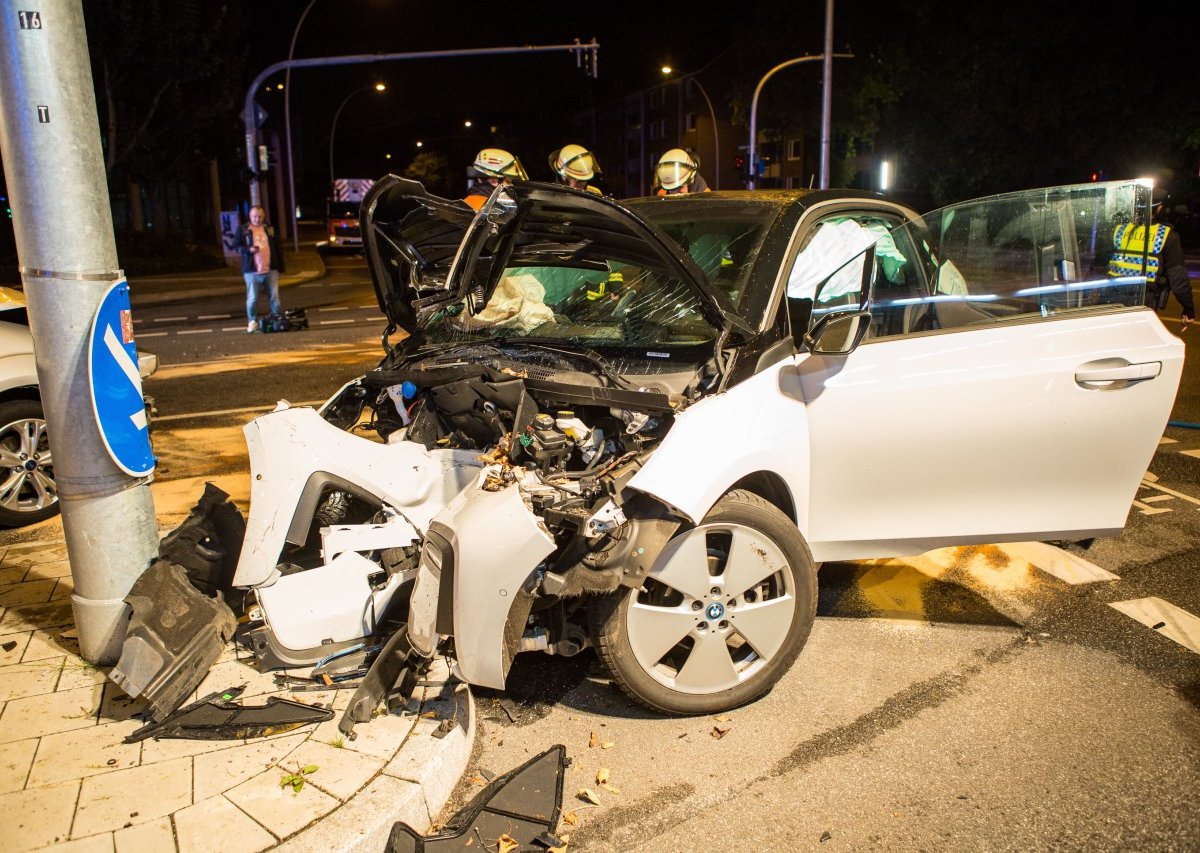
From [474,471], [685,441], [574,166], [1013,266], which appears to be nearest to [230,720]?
[474,471]

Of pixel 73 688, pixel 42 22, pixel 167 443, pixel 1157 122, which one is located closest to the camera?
pixel 42 22

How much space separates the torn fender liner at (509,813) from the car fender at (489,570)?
1.08ft

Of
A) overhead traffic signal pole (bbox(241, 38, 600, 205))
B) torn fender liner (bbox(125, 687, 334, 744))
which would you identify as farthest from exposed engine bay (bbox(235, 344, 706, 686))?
overhead traffic signal pole (bbox(241, 38, 600, 205))

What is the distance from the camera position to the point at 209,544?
3.90 m

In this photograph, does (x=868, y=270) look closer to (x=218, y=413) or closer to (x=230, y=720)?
(x=230, y=720)

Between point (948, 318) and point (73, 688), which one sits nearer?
point (73, 688)

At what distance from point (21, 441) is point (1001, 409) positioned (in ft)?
17.3

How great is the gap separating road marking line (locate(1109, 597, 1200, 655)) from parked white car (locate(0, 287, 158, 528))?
577 centimetres

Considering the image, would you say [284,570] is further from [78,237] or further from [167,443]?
[167,443]

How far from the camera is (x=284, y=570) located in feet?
11.8

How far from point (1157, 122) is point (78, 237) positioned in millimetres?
38495

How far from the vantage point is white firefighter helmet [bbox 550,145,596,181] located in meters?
6.66

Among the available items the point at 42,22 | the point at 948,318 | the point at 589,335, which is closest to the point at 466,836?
the point at 589,335

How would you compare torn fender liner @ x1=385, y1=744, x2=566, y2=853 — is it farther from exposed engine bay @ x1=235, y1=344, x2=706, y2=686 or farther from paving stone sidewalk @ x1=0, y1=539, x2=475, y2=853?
exposed engine bay @ x1=235, y1=344, x2=706, y2=686
